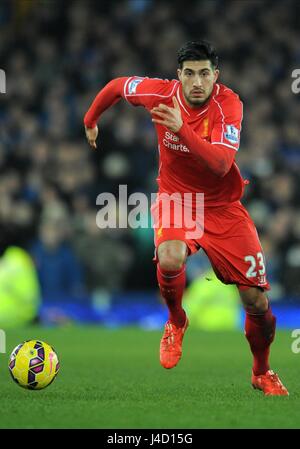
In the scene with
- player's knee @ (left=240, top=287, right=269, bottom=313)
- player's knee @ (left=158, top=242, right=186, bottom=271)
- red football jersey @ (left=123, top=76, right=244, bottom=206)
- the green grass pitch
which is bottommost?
the green grass pitch

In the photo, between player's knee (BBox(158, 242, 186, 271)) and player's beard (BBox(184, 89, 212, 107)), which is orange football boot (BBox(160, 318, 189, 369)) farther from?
player's beard (BBox(184, 89, 212, 107))

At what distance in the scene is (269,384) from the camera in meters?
6.59

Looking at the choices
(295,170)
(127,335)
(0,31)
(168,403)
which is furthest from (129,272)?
(168,403)

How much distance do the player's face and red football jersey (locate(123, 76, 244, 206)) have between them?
0.31 feet

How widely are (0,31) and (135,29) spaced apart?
234 cm

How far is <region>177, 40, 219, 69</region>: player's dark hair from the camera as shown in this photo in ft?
21.1

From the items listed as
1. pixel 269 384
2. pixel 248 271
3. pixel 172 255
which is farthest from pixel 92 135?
pixel 269 384

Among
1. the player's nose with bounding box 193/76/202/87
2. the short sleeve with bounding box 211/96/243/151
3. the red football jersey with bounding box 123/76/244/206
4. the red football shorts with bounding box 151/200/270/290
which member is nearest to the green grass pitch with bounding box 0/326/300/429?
the red football shorts with bounding box 151/200/270/290

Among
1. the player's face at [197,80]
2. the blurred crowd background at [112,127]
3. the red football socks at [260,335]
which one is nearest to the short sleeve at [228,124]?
the player's face at [197,80]

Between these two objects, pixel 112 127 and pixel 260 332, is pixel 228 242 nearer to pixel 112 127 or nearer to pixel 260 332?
pixel 260 332

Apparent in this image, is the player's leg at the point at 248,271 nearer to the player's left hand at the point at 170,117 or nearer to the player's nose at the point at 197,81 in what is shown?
the player's nose at the point at 197,81

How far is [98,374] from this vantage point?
7828 mm

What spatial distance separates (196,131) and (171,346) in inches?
54.3

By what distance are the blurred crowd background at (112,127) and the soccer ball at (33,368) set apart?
280 inches
